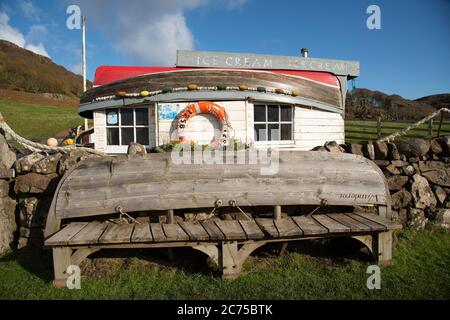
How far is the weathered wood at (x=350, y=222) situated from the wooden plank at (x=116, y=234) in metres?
2.98

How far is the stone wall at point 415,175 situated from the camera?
524 cm

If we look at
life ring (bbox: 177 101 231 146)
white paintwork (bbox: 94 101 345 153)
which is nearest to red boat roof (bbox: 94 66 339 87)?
white paintwork (bbox: 94 101 345 153)

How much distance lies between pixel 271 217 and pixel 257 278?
1221 mm

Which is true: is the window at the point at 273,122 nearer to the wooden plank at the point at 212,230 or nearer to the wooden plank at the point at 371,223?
the wooden plank at the point at 371,223

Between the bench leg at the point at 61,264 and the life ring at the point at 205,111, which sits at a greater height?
the life ring at the point at 205,111

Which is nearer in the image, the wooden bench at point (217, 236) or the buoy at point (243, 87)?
the wooden bench at point (217, 236)

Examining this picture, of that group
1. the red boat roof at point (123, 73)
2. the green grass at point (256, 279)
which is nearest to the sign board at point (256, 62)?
the red boat roof at point (123, 73)

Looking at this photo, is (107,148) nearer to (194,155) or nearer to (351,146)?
(194,155)

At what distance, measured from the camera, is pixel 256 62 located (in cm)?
771

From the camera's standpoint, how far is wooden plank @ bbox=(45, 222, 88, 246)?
140 inches

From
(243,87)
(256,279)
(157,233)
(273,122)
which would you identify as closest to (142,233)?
(157,233)

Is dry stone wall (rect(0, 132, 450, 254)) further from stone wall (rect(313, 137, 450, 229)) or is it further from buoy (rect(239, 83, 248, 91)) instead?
buoy (rect(239, 83, 248, 91))

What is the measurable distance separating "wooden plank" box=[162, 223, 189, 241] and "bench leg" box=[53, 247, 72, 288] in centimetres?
126
